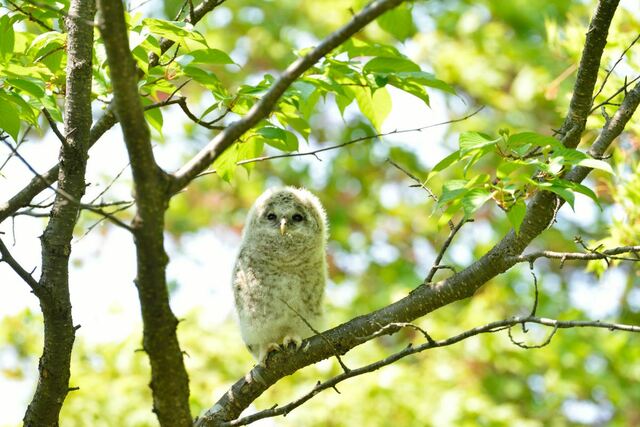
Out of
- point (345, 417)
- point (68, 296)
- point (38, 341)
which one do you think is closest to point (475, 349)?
point (345, 417)

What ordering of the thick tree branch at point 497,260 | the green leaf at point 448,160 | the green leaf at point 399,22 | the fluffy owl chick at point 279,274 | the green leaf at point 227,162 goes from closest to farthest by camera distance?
the green leaf at point 448,160 → the green leaf at point 399,22 → the thick tree branch at point 497,260 → the green leaf at point 227,162 → the fluffy owl chick at point 279,274

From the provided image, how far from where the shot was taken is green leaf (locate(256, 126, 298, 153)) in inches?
111

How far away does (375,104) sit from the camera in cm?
300

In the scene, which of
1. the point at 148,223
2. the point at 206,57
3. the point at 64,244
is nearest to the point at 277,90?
the point at 148,223

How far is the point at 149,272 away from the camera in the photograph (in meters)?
2.15

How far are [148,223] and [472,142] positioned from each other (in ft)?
3.26

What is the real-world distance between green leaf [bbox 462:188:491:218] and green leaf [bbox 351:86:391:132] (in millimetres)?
694

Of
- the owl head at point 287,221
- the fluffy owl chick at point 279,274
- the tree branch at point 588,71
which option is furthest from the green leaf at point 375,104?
the owl head at point 287,221

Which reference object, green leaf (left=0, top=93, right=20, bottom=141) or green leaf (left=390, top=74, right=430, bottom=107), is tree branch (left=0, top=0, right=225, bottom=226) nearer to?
green leaf (left=0, top=93, right=20, bottom=141)

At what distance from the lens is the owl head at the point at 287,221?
446cm

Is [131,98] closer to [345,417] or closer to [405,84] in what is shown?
[405,84]

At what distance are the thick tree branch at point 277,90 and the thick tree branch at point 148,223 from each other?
0.08 m

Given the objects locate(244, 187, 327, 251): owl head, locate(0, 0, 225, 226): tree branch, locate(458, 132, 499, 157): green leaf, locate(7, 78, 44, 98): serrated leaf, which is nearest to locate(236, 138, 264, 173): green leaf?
locate(0, 0, 225, 226): tree branch

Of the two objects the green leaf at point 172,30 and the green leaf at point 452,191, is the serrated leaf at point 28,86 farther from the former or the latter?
the green leaf at point 452,191
